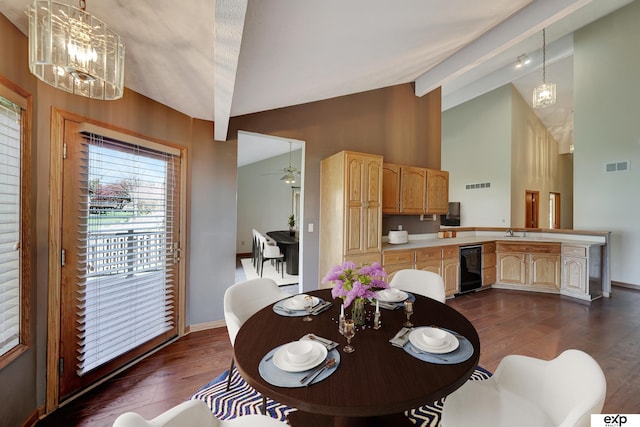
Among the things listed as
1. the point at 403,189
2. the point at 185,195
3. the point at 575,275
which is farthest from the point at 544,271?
the point at 185,195

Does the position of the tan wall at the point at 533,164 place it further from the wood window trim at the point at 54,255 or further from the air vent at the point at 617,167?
the wood window trim at the point at 54,255

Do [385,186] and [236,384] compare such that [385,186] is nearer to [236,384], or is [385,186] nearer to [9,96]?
[236,384]

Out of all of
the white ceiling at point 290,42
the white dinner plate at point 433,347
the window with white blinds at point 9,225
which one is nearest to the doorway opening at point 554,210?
the white ceiling at point 290,42

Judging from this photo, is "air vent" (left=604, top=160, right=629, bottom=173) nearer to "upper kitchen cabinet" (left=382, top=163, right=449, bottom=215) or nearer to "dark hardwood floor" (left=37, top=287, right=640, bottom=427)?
"dark hardwood floor" (left=37, top=287, right=640, bottom=427)

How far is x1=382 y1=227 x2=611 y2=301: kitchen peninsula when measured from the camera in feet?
11.7

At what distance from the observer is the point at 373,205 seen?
3.15m

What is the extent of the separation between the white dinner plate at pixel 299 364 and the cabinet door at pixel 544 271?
466 cm

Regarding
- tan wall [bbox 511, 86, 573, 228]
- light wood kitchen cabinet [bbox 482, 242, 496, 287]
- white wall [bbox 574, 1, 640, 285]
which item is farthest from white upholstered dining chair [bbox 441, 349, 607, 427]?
tan wall [bbox 511, 86, 573, 228]

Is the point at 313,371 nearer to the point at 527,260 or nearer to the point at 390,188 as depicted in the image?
the point at 390,188

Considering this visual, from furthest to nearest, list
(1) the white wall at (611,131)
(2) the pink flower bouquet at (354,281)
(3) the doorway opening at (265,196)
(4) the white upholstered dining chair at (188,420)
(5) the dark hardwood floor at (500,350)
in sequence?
1. (3) the doorway opening at (265,196)
2. (1) the white wall at (611,131)
3. (5) the dark hardwood floor at (500,350)
4. (2) the pink flower bouquet at (354,281)
5. (4) the white upholstered dining chair at (188,420)

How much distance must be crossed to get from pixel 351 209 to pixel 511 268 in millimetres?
3288

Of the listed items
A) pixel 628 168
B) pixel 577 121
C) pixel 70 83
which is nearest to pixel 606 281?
pixel 628 168

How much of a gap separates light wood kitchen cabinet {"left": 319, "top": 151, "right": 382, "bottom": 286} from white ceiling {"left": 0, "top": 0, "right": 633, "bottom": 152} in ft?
2.98

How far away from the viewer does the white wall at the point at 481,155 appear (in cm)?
683
